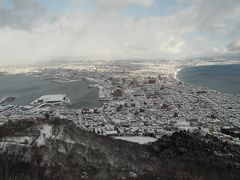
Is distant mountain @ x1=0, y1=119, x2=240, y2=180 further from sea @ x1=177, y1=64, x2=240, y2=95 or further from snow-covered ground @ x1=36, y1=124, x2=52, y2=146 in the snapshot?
sea @ x1=177, y1=64, x2=240, y2=95

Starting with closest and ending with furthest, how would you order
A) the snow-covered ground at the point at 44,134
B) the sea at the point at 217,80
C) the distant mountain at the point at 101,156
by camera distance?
the distant mountain at the point at 101,156 → the snow-covered ground at the point at 44,134 → the sea at the point at 217,80

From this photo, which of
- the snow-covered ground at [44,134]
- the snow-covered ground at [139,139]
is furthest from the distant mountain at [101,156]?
the snow-covered ground at [139,139]

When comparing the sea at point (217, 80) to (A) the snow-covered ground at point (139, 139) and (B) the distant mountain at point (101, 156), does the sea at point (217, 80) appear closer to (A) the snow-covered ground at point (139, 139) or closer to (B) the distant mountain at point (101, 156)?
(A) the snow-covered ground at point (139, 139)

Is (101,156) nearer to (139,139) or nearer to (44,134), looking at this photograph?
(44,134)

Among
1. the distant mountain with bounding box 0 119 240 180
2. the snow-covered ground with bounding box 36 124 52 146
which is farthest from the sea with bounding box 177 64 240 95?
the snow-covered ground with bounding box 36 124 52 146

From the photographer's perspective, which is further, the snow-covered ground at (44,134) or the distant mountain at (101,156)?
the snow-covered ground at (44,134)

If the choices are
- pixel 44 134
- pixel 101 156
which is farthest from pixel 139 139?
pixel 44 134

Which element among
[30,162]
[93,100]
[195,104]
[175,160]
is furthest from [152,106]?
[30,162]

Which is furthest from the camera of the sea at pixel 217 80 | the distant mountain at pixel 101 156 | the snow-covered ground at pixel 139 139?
the sea at pixel 217 80

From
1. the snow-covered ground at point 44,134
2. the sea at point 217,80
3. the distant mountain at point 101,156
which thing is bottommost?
the sea at point 217,80
